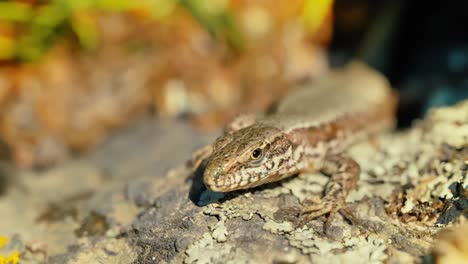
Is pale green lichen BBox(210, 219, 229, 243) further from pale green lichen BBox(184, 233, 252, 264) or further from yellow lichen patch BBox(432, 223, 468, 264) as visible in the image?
yellow lichen patch BBox(432, 223, 468, 264)

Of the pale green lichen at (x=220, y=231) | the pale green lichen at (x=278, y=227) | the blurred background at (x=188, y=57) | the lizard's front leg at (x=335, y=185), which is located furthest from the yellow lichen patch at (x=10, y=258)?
the lizard's front leg at (x=335, y=185)

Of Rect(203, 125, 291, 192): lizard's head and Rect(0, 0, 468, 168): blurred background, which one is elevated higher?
Rect(0, 0, 468, 168): blurred background

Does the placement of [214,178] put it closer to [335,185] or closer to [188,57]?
[335,185]

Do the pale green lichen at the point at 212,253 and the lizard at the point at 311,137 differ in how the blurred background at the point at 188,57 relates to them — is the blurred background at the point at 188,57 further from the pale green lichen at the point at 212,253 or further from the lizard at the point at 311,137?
the pale green lichen at the point at 212,253

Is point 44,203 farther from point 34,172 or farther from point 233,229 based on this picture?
point 233,229

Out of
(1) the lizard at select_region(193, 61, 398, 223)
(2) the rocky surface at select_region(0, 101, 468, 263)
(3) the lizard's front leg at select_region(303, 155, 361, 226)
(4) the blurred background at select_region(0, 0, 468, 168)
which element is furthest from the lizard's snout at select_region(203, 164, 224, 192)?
(4) the blurred background at select_region(0, 0, 468, 168)

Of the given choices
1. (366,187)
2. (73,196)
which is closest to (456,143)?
(366,187)
